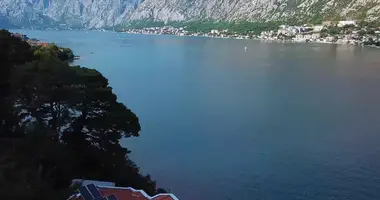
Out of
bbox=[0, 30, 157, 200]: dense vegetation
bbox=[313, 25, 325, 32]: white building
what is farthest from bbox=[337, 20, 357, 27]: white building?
bbox=[0, 30, 157, 200]: dense vegetation

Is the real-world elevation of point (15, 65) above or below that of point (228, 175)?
above

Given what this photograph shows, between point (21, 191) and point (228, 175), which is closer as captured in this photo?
point (21, 191)

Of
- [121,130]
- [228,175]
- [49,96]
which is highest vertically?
[49,96]

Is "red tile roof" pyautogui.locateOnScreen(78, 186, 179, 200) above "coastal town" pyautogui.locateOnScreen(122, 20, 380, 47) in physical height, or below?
above

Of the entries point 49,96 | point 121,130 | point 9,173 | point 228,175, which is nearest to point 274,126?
point 228,175

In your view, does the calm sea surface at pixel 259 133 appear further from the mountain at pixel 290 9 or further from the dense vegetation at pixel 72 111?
the mountain at pixel 290 9

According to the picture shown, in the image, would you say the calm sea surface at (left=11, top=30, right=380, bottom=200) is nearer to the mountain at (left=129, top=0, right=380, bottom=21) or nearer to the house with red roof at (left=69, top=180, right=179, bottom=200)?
the house with red roof at (left=69, top=180, right=179, bottom=200)

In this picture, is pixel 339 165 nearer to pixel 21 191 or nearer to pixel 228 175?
pixel 228 175
